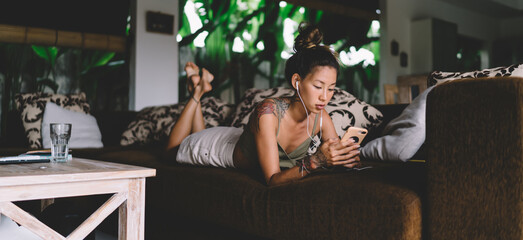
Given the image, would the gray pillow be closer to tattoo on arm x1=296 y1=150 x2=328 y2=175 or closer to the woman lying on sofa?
the woman lying on sofa

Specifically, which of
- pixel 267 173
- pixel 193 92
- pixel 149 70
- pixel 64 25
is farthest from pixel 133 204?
pixel 64 25

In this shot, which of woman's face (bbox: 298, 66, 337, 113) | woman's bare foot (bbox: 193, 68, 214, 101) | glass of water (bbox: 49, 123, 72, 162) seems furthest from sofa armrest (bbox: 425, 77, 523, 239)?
woman's bare foot (bbox: 193, 68, 214, 101)

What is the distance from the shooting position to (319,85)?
1.54m

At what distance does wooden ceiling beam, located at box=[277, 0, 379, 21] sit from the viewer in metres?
5.20

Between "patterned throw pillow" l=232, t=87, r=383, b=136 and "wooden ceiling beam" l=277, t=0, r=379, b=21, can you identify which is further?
"wooden ceiling beam" l=277, t=0, r=379, b=21

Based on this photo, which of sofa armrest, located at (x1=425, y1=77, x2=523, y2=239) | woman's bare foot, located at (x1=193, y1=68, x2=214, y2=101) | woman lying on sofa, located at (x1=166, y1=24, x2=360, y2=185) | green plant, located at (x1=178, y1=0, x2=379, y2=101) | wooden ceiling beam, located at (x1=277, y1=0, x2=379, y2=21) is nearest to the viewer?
sofa armrest, located at (x1=425, y1=77, x2=523, y2=239)

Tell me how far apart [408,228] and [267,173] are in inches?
20.5

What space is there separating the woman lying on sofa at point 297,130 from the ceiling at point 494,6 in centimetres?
649

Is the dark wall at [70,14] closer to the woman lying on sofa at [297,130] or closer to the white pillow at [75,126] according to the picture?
the white pillow at [75,126]

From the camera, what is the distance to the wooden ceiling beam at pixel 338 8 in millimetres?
5196

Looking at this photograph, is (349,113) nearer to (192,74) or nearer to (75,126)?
(192,74)

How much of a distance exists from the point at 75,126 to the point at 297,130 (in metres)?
2.06

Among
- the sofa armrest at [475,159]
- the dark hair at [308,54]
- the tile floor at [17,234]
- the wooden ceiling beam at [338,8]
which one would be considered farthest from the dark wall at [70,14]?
the sofa armrest at [475,159]

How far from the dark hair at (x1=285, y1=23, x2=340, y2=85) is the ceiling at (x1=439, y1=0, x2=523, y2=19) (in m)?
6.47
